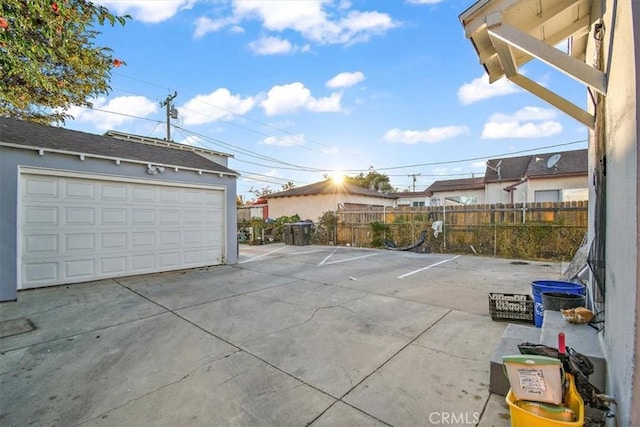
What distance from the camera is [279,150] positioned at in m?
25.7

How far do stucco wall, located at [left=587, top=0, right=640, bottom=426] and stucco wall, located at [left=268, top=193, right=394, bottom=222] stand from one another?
16.4m

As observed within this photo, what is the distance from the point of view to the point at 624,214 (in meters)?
1.42

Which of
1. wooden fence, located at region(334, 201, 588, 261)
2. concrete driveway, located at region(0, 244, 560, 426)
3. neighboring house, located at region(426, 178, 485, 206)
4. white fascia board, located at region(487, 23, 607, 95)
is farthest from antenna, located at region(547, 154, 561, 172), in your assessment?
white fascia board, located at region(487, 23, 607, 95)

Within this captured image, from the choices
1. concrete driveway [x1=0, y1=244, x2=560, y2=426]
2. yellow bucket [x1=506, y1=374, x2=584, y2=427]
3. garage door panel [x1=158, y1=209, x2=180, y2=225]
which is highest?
garage door panel [x1=158, y1=209, x2=180, y2=225]

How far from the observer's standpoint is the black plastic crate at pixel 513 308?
369 cm

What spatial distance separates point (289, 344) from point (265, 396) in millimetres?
921

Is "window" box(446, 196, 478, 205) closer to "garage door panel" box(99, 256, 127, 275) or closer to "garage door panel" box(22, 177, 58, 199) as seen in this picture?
"garage door panel" box(99, 256, 127, 275)

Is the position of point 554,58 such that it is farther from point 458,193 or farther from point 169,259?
point 458,193

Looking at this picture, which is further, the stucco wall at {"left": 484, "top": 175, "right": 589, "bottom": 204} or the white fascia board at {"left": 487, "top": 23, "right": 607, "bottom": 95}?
the stucco wall at {"left": 484, "top": 175, "right": 589, "bottom": 204}

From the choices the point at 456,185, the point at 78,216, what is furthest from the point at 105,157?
the point at 456,185

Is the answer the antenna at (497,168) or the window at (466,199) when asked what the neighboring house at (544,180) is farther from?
the window at (466,199)

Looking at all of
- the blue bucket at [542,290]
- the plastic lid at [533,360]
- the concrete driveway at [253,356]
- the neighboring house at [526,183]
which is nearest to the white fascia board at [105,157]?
the concrete driveway at [253,356]

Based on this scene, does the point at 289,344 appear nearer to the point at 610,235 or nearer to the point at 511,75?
the point at 610,235

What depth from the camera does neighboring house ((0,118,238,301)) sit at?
5.52 m
